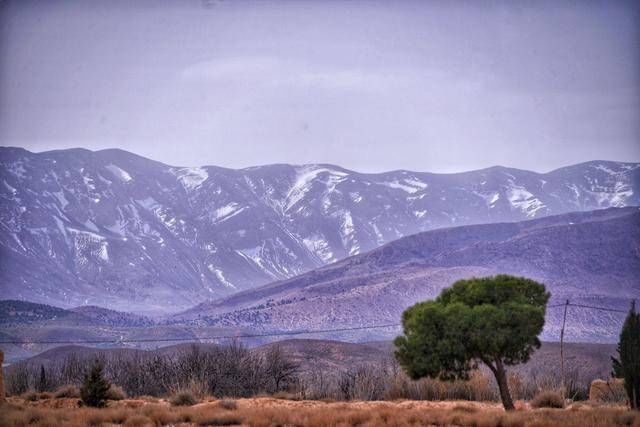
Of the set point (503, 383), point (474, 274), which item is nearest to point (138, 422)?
point (503, 383)

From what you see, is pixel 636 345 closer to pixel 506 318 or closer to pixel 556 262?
pixel 506 318

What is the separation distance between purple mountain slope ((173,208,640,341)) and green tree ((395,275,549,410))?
227ft

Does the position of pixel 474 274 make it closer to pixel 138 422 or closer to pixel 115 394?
pixel 115 394

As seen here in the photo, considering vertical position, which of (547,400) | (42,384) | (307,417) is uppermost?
(42,384)

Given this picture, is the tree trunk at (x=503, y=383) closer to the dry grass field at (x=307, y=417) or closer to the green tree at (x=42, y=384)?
the dry grass field at (x=307, y=417)

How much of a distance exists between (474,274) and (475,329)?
88.1m

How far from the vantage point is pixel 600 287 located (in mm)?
112625

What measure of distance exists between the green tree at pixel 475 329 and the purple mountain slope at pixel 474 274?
69.2 meters

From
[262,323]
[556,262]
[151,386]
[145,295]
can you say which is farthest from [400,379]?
[145,295]

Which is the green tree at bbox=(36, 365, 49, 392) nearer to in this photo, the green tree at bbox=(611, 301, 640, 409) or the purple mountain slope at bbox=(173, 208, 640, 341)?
the green tree at bbox=(611, 301, 640, 409)

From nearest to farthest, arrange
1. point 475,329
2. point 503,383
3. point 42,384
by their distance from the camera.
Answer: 1. point 475,329
2. point 503,383
3. point 42,384

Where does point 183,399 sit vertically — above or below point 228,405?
above

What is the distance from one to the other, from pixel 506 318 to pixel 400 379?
35.0 ft

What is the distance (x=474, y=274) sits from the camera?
116m
